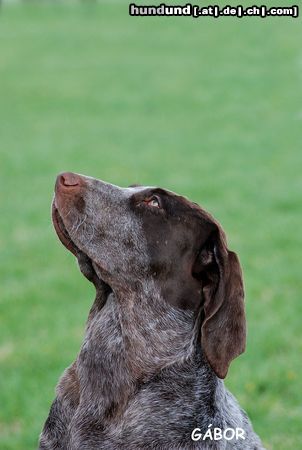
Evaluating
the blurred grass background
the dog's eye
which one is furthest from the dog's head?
the blurred grass background

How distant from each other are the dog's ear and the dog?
1.6 inches

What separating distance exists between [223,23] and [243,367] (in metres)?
25.2

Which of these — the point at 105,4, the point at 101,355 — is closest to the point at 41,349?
the point at 101,355

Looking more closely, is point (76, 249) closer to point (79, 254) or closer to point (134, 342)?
point (79, 254)

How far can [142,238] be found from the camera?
516 cm

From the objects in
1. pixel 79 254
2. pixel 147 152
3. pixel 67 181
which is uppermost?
pixel 147 152

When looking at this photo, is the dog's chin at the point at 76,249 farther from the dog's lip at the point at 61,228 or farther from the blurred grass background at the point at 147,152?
the blurred grass background at the point at 147,152

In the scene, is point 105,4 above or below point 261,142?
above

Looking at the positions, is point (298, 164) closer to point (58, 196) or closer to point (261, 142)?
point (261, 142)

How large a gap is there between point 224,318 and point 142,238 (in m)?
0.65

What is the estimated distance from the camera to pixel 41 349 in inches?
356

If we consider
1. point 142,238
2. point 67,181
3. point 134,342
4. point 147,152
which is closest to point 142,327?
point 134,342

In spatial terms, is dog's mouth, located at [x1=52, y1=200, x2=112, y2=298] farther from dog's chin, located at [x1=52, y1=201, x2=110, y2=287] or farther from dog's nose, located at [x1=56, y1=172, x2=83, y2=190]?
dog's nose, located at [x1=56, y1=172, x2=83, y2=190]

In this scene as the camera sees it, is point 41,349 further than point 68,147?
No
